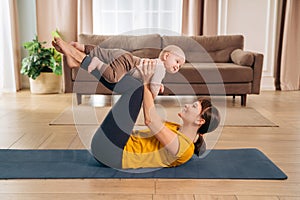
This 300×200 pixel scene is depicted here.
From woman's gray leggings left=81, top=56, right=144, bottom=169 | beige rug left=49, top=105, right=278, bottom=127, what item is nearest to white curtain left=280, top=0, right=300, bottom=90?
beige rug left=49, top=105, right=278, bottom=127

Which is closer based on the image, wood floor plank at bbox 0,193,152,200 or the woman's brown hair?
wood floor plank at bbox 0,193,152,200

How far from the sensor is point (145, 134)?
2.13 meters

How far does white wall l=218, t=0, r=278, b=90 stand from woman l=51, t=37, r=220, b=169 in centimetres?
345

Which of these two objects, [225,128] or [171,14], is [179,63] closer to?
[225,128]

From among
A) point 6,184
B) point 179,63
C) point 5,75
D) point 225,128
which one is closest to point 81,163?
point 6,184

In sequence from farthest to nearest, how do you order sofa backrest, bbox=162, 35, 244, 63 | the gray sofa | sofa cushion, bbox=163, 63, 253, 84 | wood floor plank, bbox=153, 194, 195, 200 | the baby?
sofa backrest, bbox=162, 35, 244, 63
sofa cushion, bbox=163, 63, 253, 84
the gray sofa
wood floor plank, bbox=153, 194, 195, 200
the baby

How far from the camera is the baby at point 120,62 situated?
63.6 inches

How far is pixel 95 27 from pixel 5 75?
52.8 inches

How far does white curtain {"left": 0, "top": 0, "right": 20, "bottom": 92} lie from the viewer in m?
4.85

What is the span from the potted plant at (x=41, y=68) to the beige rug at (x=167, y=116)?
112cm

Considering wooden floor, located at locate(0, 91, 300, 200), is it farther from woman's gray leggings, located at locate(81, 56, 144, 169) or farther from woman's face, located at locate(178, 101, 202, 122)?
woman's face, located at locate(178, 101, 202, 122)

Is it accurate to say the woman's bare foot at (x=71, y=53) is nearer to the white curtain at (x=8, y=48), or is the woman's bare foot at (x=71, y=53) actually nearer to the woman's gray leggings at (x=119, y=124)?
the woman's gray leggings at (x=119, y=124)

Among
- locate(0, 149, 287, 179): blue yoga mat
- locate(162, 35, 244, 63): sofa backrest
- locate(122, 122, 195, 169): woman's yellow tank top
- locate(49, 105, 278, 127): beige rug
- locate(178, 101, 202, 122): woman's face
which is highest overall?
locate(162, 35, 244, 63): sofa backrest

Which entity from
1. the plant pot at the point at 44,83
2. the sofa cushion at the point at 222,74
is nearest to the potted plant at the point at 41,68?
the plant pot at the point at 44,83
